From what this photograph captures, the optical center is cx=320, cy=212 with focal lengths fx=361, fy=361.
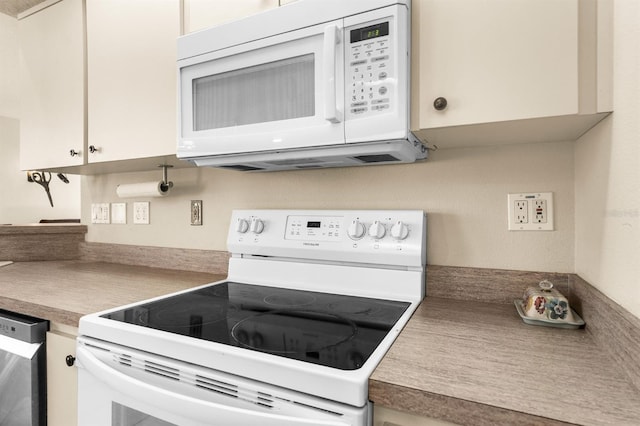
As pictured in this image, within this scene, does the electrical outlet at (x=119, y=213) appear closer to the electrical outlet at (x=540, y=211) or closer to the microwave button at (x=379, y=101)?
the microwave button at (x=379, y=101)

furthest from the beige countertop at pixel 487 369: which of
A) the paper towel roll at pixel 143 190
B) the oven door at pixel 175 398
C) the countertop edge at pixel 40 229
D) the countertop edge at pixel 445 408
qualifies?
the countertop edge at pixel 40 229

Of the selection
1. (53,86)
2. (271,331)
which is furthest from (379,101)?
(53,86)

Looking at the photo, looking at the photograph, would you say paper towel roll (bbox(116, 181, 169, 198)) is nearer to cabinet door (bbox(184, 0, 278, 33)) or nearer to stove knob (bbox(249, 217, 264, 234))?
stove knob (bbox(249, 217, 264, 234))

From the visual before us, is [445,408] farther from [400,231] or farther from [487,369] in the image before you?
[400,231]

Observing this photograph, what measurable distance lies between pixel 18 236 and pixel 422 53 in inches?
85.4

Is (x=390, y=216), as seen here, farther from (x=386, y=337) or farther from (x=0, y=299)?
(x=0, y=299)

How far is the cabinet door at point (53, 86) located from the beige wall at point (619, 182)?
1.83 metres

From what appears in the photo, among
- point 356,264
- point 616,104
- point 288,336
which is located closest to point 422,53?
point 616,104

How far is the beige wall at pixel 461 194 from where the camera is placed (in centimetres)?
106

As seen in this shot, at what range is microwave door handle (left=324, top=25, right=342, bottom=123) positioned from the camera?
96 cm

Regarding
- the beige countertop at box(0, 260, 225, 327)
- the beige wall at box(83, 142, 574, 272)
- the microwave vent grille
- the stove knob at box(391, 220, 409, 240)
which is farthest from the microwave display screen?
the beige countertop at box(0, 260, 225, 327)

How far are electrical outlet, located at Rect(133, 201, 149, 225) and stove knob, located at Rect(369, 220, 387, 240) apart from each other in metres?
1.21

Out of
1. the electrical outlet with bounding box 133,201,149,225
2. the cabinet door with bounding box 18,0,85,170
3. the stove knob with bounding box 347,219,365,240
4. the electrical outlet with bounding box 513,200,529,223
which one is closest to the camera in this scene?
the electrical outlet with bounding box 513,200,529,223

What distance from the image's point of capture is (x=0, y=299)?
117 cm
